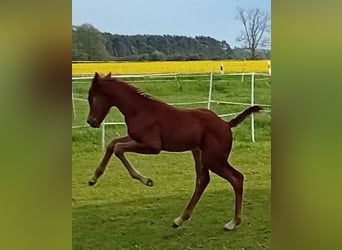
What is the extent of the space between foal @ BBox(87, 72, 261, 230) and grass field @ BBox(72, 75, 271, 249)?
21mm

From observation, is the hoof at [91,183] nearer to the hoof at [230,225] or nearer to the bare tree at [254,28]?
the hoof at [230,225]

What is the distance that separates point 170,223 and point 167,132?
1.04ft

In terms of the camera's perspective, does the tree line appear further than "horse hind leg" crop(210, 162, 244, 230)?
No

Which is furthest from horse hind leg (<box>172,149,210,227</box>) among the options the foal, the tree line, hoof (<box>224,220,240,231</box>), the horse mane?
the tree line

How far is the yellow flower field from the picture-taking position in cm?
186

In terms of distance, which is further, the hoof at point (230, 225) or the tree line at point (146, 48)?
the hoof at point (230, 225)

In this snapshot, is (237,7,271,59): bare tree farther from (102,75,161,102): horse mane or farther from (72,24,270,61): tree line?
(102,75,161,102): horse mane

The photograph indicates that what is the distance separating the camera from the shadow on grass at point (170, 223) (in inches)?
73.7

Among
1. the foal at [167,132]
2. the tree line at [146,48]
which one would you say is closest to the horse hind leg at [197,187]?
the foal at [167,132]

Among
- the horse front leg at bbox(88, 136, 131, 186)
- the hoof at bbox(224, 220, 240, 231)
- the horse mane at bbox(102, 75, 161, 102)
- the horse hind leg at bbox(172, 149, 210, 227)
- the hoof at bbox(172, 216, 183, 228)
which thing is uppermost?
the horse mane at bbox(102, 75, 161, 102)

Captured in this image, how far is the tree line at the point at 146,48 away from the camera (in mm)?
1838

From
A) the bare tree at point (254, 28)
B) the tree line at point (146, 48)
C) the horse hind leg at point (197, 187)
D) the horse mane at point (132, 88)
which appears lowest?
the horse hind leg at point (197, 187)

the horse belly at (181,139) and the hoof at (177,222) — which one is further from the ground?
the horse belly at (181,139)
